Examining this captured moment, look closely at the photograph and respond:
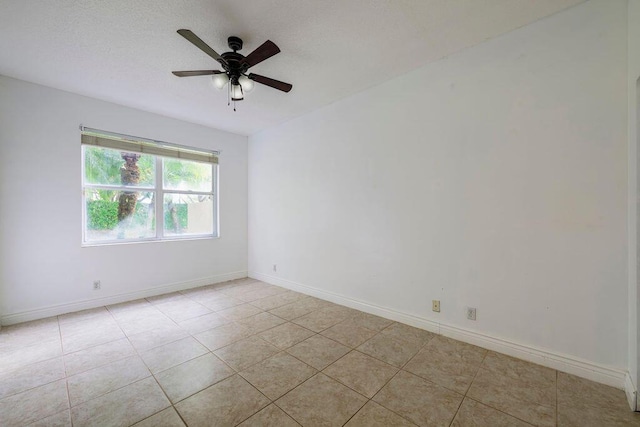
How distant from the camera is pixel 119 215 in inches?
146

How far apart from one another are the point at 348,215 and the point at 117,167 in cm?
327

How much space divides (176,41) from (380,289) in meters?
3.20

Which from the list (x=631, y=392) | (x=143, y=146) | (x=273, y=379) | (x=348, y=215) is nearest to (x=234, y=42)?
(x=348, y=215)

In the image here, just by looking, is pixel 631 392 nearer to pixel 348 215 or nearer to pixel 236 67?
pixel 348 215

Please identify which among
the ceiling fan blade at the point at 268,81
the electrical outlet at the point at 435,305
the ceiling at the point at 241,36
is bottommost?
the electrical outlet at the point at 435,305

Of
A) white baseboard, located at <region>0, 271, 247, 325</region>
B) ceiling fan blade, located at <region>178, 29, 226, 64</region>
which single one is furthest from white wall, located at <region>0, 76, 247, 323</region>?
ceiling fan blade, located at <region>178, 29, 226, 64</region>

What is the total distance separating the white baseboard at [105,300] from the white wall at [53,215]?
0.04 feet

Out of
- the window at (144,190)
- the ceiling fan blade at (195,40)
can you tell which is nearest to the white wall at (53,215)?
the window at (144,190)

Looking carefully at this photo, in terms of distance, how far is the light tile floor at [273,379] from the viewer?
160 cm

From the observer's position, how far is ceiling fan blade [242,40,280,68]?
188cm

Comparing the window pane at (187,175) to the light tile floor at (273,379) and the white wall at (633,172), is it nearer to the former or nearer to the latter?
the light tile floor at (273,379)

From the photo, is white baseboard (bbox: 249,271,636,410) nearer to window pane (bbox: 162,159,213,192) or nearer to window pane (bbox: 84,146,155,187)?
window pane (bbox: 162,159,213,192)

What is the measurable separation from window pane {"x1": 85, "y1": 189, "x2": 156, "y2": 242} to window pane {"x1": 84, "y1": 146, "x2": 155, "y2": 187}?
0.15 meters

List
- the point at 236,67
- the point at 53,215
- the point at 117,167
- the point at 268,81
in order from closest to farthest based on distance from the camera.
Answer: the point at 236,67 → the point at 268,81 → the point at 53,215 → the point at 117,167
